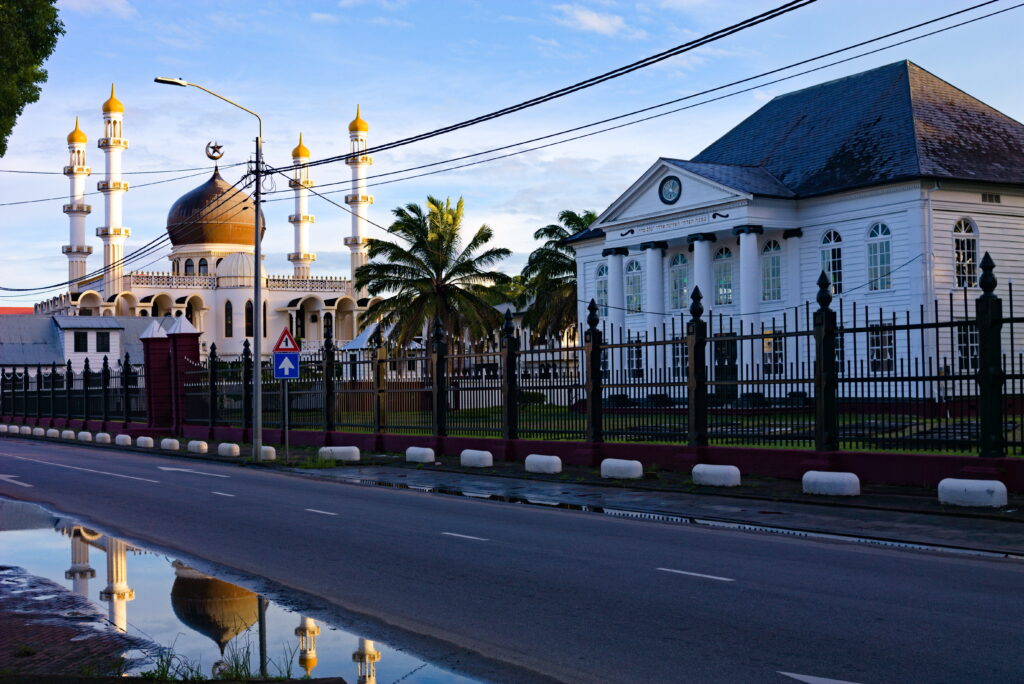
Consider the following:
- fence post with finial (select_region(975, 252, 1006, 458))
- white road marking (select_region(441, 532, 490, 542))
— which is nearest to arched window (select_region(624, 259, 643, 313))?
fence post with finial (select_region(975, 252, 1006, 458))

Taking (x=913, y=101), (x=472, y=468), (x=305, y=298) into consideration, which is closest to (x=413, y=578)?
(x=472, y=468)

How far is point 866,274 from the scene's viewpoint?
34688 millimetres

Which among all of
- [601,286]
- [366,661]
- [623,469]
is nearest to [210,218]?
[601,286]

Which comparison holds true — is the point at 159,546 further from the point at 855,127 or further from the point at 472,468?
the point at 855,127

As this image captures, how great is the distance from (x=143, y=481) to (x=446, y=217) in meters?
26.6

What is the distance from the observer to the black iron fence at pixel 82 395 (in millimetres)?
40588

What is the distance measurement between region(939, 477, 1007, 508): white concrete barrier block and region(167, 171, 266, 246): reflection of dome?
269ft

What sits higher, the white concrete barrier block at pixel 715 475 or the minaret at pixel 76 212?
the minaret at pixel 76 212

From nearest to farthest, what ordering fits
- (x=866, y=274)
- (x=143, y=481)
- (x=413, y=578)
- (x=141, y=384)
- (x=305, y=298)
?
(x=413, y=578) → (x=143, y=481) → (x=866, y=274) → (x=141, y=384) → (x=305, y=298)

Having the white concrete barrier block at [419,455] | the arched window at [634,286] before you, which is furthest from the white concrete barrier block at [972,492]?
the arched window at [634,286]

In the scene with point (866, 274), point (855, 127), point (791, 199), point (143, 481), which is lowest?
point (143, 481)

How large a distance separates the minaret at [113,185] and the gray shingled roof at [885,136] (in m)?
61.8

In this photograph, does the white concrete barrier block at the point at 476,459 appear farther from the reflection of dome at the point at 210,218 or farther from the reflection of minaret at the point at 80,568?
the reflection of dome at the point at 210,218

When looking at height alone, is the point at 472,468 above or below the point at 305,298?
below
